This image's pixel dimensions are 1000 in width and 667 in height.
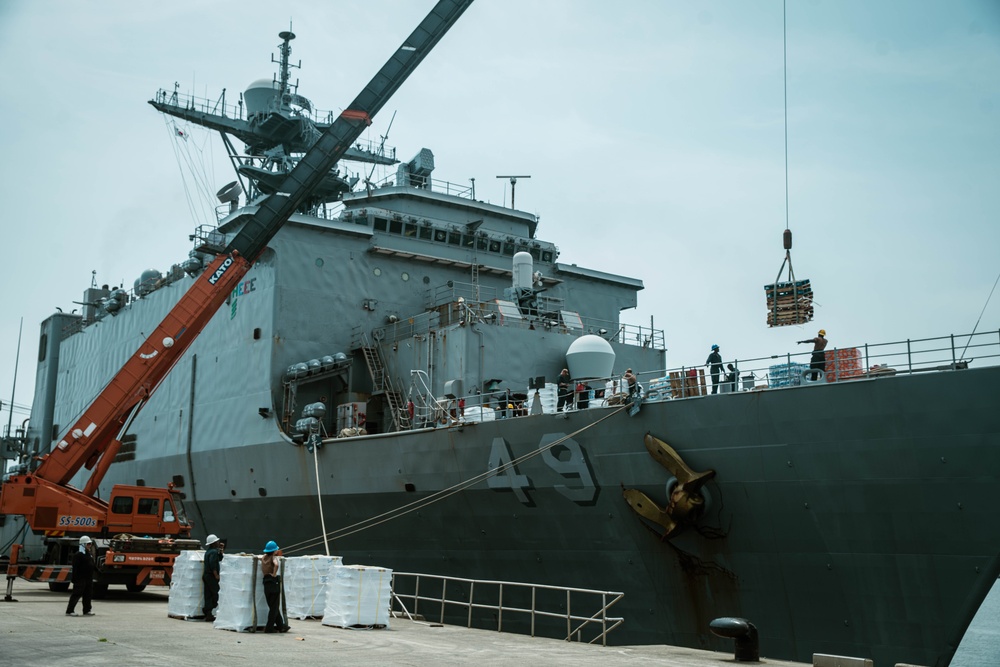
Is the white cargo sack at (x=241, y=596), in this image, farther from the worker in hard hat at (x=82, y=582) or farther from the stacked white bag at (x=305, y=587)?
the worker in hard hat at (x=82, y=582)

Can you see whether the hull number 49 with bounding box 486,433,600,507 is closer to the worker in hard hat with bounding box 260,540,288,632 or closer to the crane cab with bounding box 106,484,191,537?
the worker in hard hat with bounding box 260,540,288,632

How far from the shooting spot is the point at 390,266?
23.5 m

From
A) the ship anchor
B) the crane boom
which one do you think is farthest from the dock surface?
the crane boom

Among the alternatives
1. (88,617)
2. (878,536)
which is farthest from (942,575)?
(88,617)

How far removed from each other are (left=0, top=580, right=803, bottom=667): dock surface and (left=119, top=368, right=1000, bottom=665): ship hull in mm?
1856

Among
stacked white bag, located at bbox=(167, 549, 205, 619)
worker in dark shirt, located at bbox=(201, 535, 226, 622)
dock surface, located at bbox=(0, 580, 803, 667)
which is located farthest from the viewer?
stacked white bag, located at bbox=(167, 549, 205, 619)

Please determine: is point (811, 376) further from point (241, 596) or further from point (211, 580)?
point (211, 580)

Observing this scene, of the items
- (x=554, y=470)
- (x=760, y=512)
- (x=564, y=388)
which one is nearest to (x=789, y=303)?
→ (x=760, y=512)

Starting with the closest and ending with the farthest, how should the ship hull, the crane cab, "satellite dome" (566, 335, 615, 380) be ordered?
1. the ship hull
2. the crane cab
3. "satellite dome" (566, 335, 615, 380)

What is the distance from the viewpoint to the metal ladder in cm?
1988

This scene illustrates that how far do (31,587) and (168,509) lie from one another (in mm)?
4071

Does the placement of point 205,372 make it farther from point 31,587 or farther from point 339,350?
point 31,587

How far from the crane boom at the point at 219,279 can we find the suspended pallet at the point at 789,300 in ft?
32.2

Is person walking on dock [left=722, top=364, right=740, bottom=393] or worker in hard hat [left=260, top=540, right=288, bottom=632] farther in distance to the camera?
person walking on dock [left=722, top=364, right=740, bottom=393]
